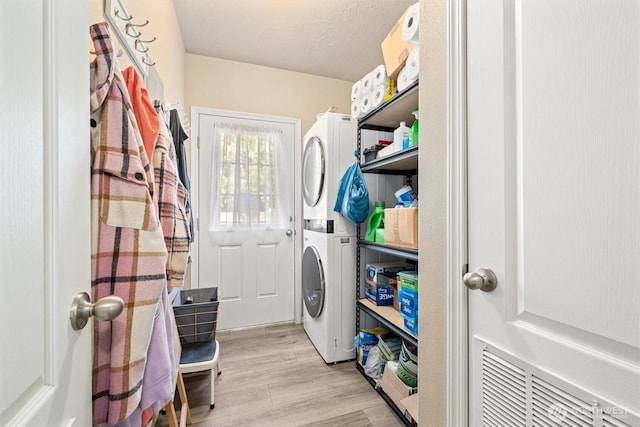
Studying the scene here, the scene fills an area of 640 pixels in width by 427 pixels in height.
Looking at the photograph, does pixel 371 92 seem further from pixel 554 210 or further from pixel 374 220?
pixel 554 210

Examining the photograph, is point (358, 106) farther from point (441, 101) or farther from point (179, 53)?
point (179, 53)

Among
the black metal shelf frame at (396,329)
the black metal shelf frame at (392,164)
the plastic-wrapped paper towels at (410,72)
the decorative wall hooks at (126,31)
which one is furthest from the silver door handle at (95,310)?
the plastic-wrapped paper towels at (410,72)

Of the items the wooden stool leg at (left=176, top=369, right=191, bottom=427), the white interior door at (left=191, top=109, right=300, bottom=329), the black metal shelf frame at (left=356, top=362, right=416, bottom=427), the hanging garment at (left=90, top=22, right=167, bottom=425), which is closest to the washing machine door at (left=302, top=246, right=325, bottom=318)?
the white interior door at (left=191, top=109, right=300, bottom=329)

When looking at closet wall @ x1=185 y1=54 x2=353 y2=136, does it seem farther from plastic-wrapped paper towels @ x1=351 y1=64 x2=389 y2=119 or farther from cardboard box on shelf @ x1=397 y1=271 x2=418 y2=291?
cardboard box on shelf @ x1=397 y1=271 x2=418 y2=291

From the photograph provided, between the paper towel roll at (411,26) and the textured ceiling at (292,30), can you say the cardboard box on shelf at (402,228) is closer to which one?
the paper towel roll at (411,26)

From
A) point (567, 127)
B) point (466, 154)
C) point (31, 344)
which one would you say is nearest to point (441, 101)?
point (466, 154)

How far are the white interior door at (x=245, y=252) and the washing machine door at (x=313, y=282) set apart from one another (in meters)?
0.41

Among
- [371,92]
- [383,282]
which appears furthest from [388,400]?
[371,92]

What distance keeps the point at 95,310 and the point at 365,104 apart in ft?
5.70

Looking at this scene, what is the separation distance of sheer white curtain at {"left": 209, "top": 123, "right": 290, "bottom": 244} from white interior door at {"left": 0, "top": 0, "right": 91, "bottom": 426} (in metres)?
2.15

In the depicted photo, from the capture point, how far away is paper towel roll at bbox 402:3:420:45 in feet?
3.98

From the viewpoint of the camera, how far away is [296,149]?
113 inches

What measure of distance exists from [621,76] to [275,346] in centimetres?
252

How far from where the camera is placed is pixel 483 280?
0.72 m
